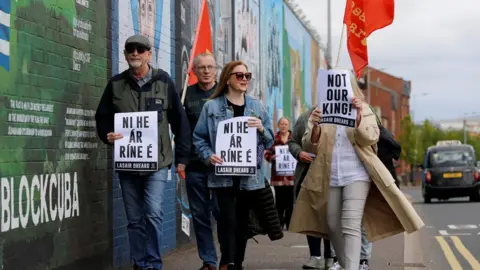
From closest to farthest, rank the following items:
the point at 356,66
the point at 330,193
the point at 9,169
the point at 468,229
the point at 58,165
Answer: the point at 9,169
the point at 58,165
the point at 330,193
the point at 356,66
the point at 468,229

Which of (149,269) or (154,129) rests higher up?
(154,129)

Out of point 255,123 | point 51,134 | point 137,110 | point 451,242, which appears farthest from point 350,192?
point 451,242

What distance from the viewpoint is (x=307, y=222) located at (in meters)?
8.69

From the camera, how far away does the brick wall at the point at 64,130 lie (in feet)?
22.1

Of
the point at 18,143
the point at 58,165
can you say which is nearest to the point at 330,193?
the point at 58,165

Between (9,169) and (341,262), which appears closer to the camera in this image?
(9,169)

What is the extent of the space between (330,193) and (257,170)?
628mm

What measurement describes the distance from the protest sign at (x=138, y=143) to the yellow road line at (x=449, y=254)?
13.3ft

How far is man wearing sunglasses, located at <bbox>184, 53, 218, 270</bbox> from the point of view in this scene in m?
9.27

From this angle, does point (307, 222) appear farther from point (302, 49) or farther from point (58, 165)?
Result: point (302, 49)

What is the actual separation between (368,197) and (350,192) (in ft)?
1.42

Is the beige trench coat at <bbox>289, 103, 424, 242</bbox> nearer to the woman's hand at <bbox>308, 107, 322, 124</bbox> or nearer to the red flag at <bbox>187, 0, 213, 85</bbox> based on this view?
the woman's hand at <bbox>308, 107, 322, 124</bbox>

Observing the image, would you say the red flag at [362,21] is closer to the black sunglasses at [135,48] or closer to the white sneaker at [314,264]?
the white sneaker at [314,264]

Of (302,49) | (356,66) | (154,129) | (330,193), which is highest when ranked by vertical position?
(302,49)
